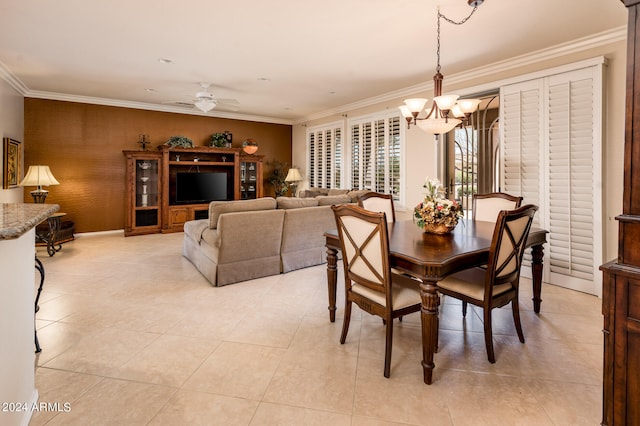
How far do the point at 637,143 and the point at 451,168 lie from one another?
405 cm

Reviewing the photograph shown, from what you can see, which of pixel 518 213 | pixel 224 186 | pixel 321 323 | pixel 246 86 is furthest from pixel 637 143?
pixel 224 186

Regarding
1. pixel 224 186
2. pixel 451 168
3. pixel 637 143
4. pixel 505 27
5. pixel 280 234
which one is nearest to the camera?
pixel 637 143

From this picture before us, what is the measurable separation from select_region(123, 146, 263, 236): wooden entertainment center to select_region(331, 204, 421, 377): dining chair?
5412 mm

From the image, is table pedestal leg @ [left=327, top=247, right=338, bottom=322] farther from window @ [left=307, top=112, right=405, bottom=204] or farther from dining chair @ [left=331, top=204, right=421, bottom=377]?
window @ [left=307, top=112, right=405, bottom=204]

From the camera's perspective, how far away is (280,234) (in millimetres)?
3900

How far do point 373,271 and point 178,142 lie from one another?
601 cm

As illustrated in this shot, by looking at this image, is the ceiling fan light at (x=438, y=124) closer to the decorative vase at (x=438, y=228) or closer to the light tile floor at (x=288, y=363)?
the decorative vase at (x=438, y=228)

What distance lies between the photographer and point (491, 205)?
11.0ft

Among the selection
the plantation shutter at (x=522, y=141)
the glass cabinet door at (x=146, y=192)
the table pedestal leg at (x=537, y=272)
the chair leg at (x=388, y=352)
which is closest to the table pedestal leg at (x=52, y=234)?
the glass cabinet door at (x=146, y=192)

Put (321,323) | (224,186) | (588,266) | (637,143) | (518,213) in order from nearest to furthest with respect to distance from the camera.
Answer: (637,143), (518,213), (321,323), (588,266), (224,186)

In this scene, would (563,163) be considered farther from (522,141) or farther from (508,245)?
(508,245)

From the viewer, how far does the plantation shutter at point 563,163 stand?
11.0ft

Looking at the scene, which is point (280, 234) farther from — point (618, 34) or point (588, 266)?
point (618, 34)

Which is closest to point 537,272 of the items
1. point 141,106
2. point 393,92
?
point 393,92
